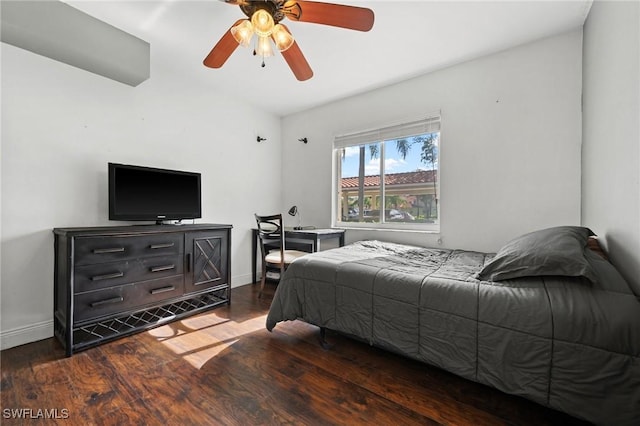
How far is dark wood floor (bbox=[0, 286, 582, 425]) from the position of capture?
1316mm

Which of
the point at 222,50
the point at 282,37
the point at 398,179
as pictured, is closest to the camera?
the point at 282,37

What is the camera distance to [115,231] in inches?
81.4

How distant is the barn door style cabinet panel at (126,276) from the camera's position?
6.32ft

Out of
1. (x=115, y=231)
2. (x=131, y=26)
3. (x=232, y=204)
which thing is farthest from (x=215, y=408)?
(x=131, y=26)

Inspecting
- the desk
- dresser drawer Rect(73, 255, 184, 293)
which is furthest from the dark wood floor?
the desk

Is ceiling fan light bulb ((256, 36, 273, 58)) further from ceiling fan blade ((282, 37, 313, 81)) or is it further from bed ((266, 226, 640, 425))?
bed ((266, 226, 640, 425))

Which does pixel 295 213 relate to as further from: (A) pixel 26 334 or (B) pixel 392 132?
(A) pixel 26 334

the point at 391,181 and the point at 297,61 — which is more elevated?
the point at 297,61

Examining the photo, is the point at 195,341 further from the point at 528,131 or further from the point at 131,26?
the point at 528,131

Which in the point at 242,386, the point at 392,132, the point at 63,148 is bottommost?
the point at 242,386

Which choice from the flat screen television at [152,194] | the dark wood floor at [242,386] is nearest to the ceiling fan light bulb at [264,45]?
the flat screen television at [152,194]

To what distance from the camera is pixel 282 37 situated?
64.4 inches

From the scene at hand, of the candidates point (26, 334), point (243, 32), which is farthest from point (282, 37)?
point (26, 334)

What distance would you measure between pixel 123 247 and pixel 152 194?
65 cm
